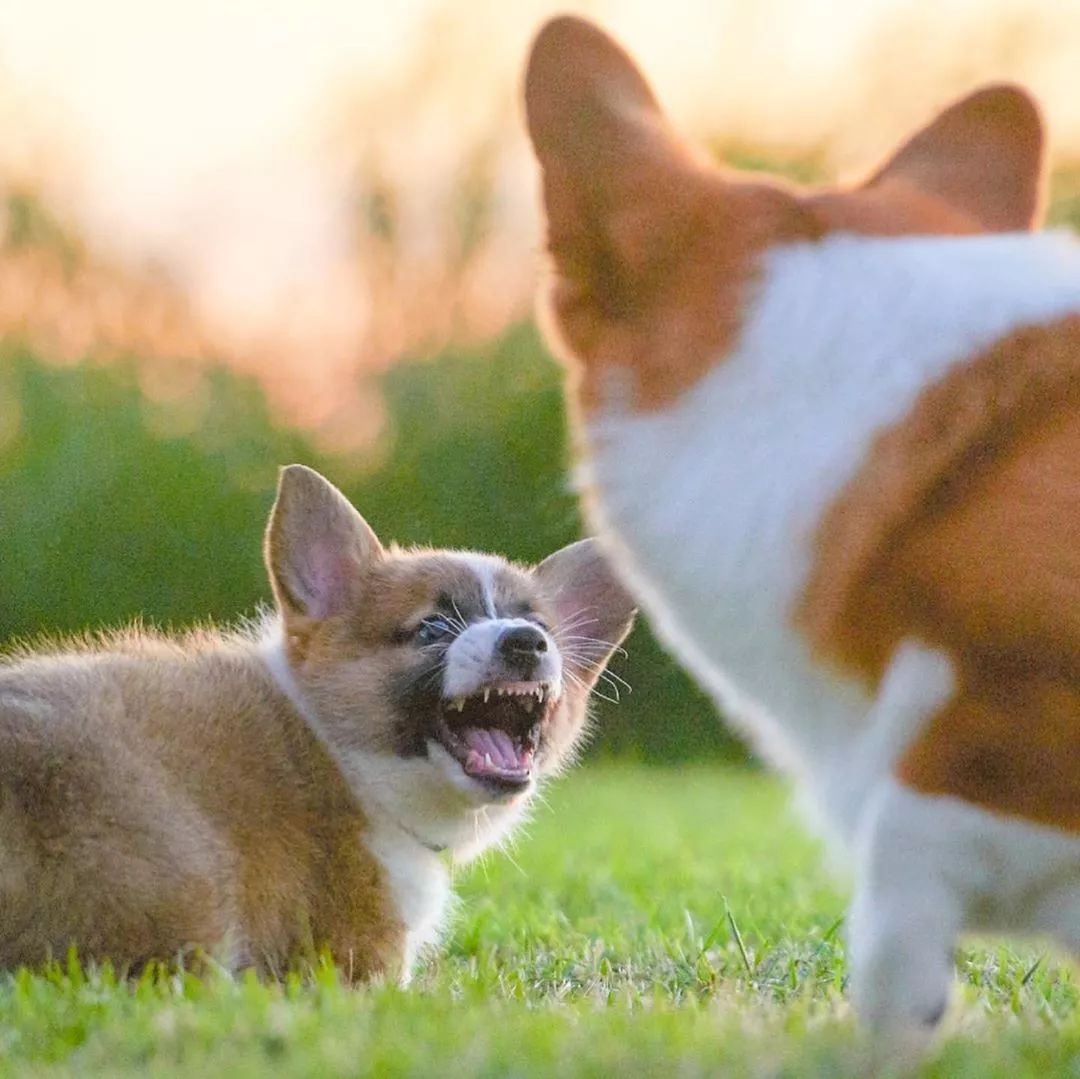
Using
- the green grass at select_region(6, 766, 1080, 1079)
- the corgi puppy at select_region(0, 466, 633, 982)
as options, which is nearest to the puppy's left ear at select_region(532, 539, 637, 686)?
the corgi puppy at select_region(0, 466, 633, 982)

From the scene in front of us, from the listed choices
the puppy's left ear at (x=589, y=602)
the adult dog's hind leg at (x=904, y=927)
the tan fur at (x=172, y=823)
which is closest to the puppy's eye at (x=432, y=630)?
the tan fur at (x=172, y=823)

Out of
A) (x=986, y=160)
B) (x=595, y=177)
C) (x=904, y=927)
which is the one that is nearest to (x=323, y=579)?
(x=595, y=177)

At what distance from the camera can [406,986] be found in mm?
3574

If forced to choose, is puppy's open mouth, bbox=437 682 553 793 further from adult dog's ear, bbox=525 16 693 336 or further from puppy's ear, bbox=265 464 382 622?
adult dog's ear, bbox=525 16 693 336

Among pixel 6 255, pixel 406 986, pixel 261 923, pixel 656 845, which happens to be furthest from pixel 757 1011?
pixel 6 255

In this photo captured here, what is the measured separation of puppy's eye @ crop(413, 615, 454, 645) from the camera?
13.7 ft

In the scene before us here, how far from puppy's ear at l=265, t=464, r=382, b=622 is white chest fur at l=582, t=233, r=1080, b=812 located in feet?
5.30

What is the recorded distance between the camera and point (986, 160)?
3045 mm

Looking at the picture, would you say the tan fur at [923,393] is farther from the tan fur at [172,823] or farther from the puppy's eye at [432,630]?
the puppy's eye at [432,630]

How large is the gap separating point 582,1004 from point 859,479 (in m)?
1.11

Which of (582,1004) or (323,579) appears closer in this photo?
(582,1004)

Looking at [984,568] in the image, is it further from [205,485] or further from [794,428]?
[205,485]

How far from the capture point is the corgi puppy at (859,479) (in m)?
2.35

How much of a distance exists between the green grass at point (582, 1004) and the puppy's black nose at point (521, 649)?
0.62m
